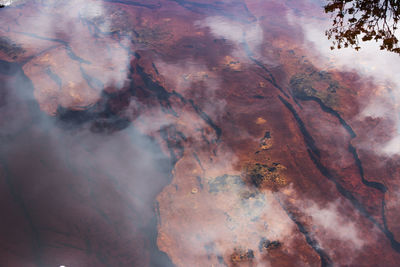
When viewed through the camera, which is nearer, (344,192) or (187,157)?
(344,192)

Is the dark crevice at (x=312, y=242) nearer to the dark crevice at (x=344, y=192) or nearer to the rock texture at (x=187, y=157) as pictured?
the rock texture at (x=187, y=157)

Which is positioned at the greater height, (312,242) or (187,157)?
(187,157)

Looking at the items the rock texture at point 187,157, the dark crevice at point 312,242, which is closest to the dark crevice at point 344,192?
the rock texture at point 187,157

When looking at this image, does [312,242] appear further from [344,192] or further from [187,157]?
[187,157]

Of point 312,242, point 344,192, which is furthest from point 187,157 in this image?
point 344,192

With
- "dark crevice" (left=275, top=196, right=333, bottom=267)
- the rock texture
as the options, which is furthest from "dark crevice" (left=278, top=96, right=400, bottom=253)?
"dark crevice" (left=275, top=196, right=333, bottom=267)

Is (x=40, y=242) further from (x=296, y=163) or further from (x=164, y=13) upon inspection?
(x=164, y=13)

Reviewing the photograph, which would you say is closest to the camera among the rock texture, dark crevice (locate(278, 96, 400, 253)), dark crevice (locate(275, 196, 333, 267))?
dark crevice (locate(275, 196, 333, 267))

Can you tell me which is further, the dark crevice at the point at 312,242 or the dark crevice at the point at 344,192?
the dark crevice at the point at 344,192

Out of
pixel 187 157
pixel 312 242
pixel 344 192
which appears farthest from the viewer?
pixel 187 157

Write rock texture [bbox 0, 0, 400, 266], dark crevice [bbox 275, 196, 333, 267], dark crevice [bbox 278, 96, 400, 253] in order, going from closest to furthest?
dark crevice [bbox 275, 196, 333, 267], rock texture [bbox 0, 0, 400, 266], dark crevice [bbox 278, 96, 400, 253]

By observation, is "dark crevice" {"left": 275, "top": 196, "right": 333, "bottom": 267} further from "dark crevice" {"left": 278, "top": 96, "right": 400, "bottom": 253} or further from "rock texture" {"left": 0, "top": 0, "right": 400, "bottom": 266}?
"dark crevice" {"left": 278, "top": 96, "right": 400, "bottom": 253}
